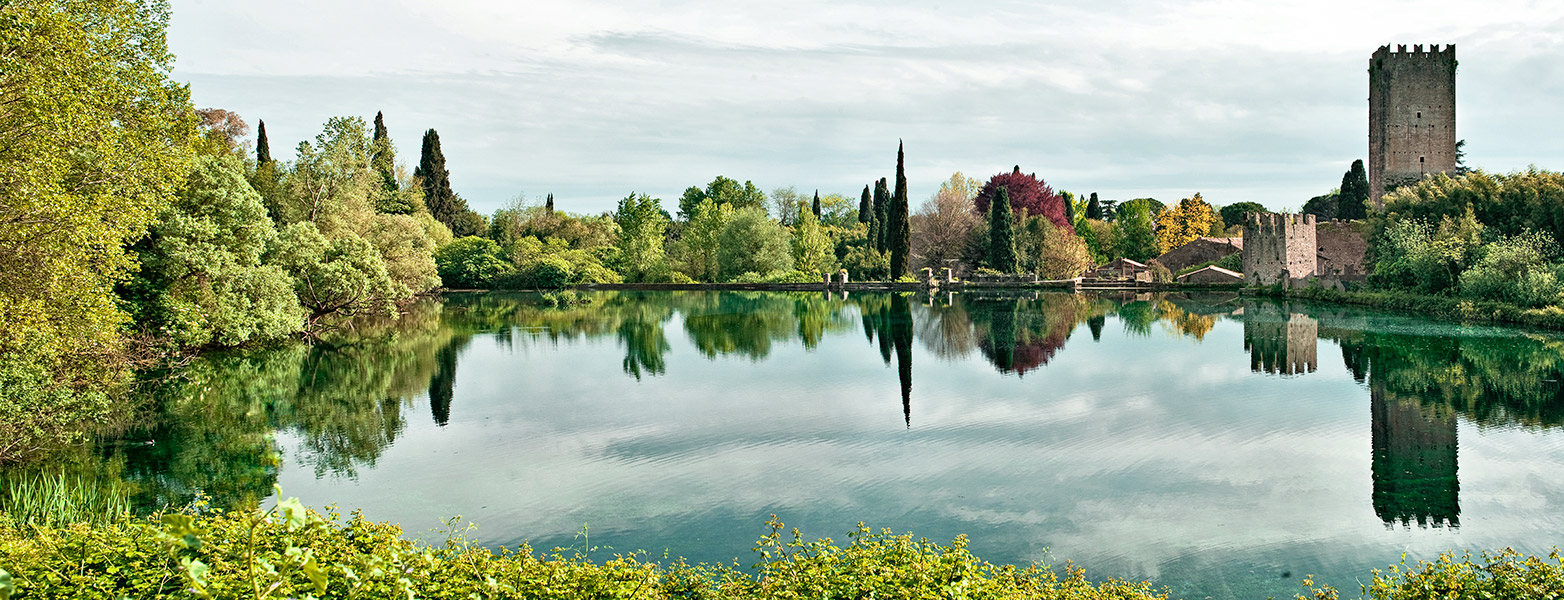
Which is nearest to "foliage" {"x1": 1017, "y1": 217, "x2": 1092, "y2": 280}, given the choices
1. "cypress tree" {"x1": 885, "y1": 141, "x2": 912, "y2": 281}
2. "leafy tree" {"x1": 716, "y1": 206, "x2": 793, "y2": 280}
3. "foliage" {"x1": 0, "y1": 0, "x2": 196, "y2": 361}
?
"cypress tree" {"x1": 885, "y1": 141, "x2": 912, "y2": 281}

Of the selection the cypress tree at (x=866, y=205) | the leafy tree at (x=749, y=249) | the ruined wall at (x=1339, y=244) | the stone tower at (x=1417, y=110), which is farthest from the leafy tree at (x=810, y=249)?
the stone tower at (x=1417, y=110)

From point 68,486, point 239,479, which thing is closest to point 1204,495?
point 239,479

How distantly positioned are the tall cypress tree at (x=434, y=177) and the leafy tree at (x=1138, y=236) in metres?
41.7

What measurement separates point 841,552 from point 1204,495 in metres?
4.69

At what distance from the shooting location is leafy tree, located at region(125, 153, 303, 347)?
18125 millimetres

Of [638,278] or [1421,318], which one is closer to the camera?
[1421,318]

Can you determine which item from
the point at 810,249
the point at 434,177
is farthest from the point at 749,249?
the point at 434,177

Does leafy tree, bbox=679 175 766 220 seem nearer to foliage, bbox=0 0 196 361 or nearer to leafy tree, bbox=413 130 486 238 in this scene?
leafy tree, bbox=413 130 486 238

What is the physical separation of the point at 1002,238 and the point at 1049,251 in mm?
2674

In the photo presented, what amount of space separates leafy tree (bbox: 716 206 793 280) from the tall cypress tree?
15664 millimetres

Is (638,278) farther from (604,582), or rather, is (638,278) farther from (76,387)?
(604,582)

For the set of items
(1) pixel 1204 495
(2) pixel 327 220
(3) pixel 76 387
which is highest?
(2) pixel 327 220

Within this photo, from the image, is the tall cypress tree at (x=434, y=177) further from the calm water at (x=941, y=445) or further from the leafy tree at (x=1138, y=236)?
the leafy tree at (x=1138, y=236)

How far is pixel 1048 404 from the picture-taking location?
14.7 m
